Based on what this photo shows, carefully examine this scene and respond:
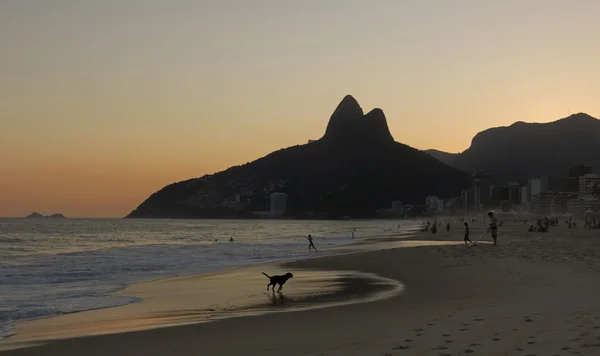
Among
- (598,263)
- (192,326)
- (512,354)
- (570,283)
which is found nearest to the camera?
(512,354)

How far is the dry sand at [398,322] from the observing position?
8102 mm

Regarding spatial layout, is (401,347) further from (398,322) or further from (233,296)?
(233,296)

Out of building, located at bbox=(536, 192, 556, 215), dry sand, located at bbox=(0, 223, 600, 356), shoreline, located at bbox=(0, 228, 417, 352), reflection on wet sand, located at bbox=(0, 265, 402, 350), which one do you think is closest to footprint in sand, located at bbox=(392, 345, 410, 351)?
dry sand, located at bbox=(0, 223, 600, 356)

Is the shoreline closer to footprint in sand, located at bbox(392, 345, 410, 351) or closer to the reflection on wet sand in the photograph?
the reflection on wet sand

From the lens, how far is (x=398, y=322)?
10.4m

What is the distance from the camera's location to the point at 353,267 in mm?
25047

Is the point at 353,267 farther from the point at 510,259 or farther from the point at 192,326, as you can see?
the point at 192,326

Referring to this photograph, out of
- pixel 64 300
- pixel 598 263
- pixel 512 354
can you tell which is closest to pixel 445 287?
pixel 598 263

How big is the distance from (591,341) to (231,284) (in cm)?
1314

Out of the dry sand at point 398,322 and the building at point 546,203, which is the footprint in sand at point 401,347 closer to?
the dry sand at point 398,322

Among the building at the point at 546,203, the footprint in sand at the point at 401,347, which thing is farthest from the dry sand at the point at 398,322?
the building at the point at 546,203

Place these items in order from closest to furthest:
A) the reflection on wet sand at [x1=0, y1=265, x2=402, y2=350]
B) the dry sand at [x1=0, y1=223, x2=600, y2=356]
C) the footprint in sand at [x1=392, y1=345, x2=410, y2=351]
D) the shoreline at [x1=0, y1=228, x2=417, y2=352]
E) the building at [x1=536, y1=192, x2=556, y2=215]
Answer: the footprint in sand at [x1=392, y1=345, x2=410, y2=351]
the dry sand at [x1=0, y1=223, x2=600, y2=356]
the shoreline at [x1=0, y1=228, x2=417, y2=352]
the reflection on wet sand at [x1=0, y1=265, x2=402, y2=350]
the building at [x1=536, y1=192, x2=556, y2=215]

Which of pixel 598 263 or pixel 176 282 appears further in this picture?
pixel 176 282

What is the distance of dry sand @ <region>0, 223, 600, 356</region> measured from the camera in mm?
8102
